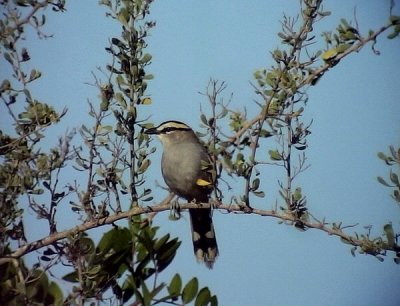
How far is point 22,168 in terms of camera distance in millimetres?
4039

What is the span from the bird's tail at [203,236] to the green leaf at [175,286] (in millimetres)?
2025

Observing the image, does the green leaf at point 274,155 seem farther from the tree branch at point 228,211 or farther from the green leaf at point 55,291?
the green leaf at point 55,291

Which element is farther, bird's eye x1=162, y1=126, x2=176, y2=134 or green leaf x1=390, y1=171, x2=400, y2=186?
bird's eye x1=162, y1=126, x2=176, y2=134

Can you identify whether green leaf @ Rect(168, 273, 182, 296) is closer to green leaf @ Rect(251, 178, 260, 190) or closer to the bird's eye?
green leaf @ Rect(251, 178, 260, 190)

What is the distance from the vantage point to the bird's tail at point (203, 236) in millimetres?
6023

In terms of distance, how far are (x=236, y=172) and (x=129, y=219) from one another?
734 mm

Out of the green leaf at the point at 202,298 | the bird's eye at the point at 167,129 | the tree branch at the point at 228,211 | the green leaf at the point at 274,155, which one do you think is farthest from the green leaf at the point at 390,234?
the bird's eye at the point at 167,129

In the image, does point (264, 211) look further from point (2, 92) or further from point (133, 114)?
point (2, 92)

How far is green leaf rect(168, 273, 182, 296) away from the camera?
388 cm

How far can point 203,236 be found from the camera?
619 cm

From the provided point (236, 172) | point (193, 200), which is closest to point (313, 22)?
point (236, 172)

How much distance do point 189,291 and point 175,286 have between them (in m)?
0.08

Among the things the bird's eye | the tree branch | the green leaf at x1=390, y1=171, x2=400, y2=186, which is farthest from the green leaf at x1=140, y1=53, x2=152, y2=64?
the bird's eye

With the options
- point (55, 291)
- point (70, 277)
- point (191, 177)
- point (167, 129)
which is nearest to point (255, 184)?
point (70, 277)
